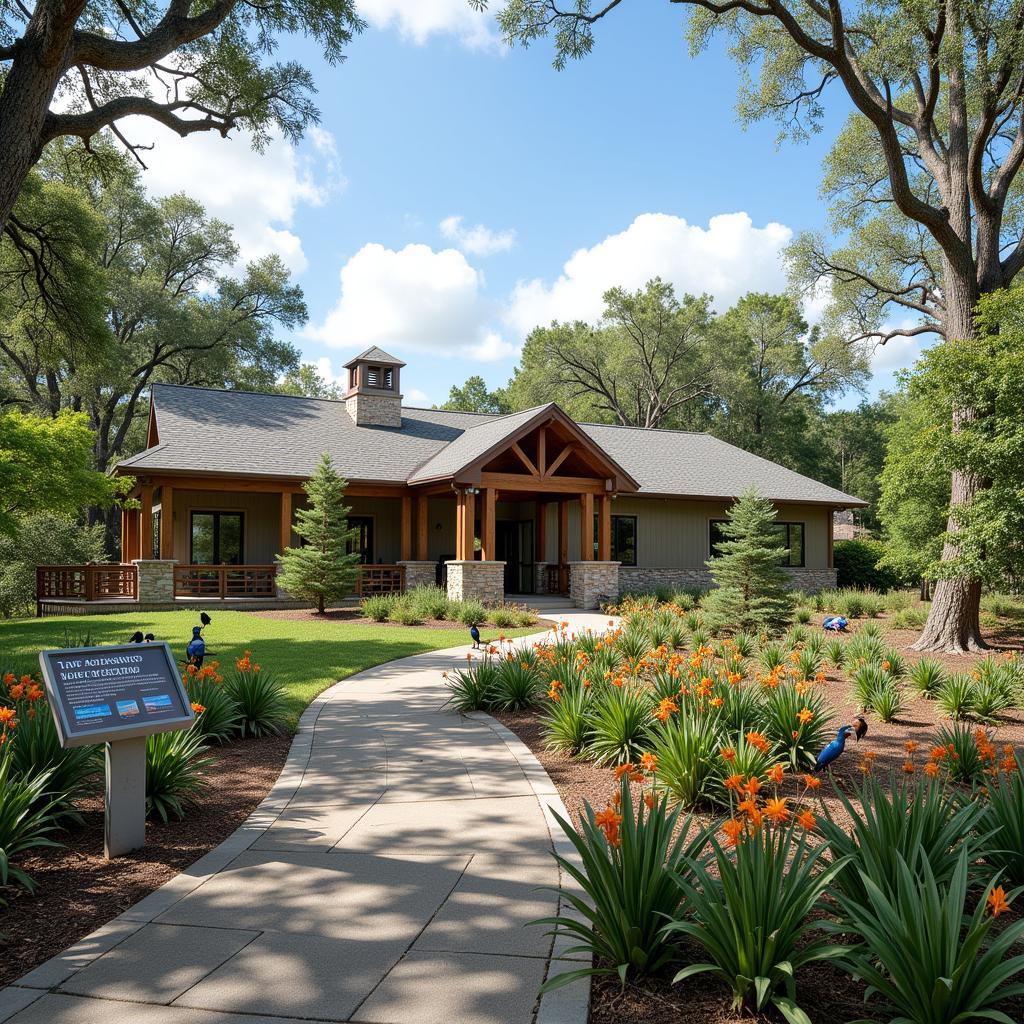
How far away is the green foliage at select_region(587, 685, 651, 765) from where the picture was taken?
21.7ft

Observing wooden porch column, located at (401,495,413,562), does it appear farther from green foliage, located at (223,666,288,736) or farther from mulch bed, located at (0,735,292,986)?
mulch bed, located at (0,735,292,986)

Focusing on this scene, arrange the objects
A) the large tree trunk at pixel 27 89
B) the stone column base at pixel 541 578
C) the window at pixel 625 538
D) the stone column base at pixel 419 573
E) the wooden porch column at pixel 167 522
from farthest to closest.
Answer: the window at pixel 625 538 < the stone column base at pixel 541 578 < the stone column base at pixel 419 573 < the wooden porch column at pixel 167 522 < the large tree trunk at pixel 27 89

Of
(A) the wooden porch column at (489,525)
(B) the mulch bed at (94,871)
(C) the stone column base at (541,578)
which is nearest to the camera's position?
(B) the mulch bed at (94,871)

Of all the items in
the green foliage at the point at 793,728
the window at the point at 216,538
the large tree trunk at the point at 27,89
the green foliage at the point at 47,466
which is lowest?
the green foliage at the point at 793,728

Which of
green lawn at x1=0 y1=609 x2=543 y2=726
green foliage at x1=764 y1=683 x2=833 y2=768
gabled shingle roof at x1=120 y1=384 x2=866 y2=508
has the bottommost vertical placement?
green lawn at x1=0 y1=609 x2=543 y2=726

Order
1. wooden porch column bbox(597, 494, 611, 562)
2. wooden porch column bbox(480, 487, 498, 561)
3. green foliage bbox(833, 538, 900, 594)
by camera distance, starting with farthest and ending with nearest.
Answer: green foliage bbox(833, 538, 900, 594), wooden porch column bbox(597, 494, 611, 562), wooden porch column bbox(480, 487, 498, 561)

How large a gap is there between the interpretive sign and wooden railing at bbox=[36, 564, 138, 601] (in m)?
18.1

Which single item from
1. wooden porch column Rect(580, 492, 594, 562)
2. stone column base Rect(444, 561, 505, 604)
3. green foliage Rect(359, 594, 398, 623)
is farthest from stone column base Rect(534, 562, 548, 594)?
green foliage Rect(359, 594, 398, 623)

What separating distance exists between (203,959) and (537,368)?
47969 mm

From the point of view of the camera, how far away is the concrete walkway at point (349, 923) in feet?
10.4

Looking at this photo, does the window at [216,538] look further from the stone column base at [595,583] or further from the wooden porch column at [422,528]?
the stone column base at [595,583]

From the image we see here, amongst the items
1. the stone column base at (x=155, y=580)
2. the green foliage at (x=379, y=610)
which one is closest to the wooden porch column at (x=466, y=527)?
the green foliage at (x=379, y=610)

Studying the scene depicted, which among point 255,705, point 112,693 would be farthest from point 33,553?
point 112,693

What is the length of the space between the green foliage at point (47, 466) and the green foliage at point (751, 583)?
1346 cm
